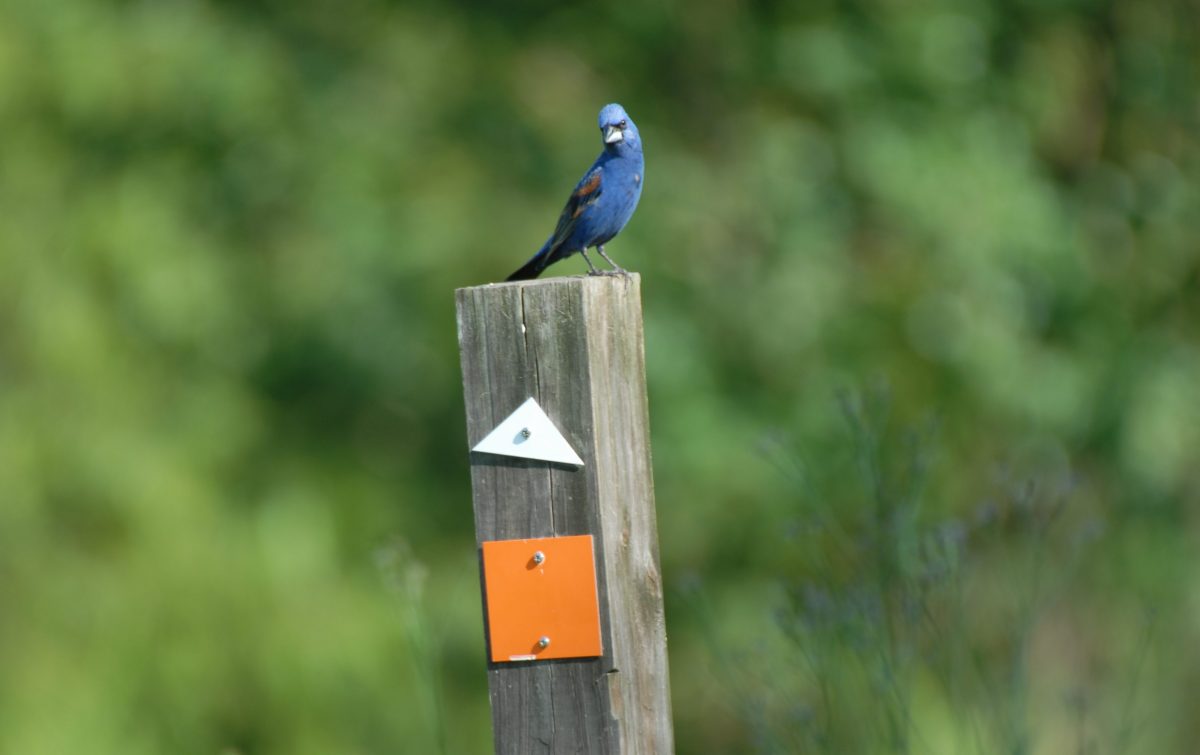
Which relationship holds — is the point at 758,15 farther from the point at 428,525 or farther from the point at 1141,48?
the point at 428,525

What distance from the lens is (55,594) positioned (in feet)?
17.5

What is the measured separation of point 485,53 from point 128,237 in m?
1.89

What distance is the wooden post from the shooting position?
6.57 ft

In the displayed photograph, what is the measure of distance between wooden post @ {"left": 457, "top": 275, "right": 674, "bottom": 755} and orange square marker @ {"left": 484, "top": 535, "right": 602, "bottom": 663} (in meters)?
0.02

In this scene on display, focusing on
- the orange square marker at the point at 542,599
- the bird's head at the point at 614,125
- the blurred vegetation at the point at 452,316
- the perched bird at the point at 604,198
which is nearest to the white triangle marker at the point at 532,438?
Result: the orange square marker at the point at 542,599

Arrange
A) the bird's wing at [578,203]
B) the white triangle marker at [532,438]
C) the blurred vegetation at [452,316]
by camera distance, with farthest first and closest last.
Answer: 1. the blurred vegetation at [452,316]
2. the bird's wing at [578,203]
3. the white triangle marker at [532,438]

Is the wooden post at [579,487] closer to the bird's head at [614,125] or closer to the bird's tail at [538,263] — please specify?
the bird's tail at [538,263]

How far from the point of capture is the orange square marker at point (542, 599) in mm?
2006

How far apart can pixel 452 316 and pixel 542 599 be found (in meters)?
3.83

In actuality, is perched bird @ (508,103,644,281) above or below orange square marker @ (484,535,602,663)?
above

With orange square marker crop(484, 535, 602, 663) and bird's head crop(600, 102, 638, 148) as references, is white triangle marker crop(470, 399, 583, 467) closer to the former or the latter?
orange square marker crop(484, 535, 602, 663)

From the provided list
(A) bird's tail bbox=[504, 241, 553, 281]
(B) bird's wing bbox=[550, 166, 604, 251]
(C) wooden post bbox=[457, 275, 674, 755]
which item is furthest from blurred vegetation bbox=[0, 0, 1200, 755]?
(C) wooden post bbox=[457, 275, 674, 755]

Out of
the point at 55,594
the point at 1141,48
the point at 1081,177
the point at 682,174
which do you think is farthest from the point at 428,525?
the point at 1141,48

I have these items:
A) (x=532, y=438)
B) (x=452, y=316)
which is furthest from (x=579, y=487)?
(x=452, y=316)
